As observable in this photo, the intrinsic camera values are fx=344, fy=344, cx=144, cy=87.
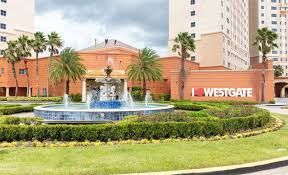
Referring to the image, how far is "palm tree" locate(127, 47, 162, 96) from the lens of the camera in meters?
51.5

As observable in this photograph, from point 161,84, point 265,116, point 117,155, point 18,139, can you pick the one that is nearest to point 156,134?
point 117,155

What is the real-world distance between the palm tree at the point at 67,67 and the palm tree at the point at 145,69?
26.4ft

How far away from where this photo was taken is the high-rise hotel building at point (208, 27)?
62969 mm

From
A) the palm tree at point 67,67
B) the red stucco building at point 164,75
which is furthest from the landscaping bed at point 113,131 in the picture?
the palm tree at point 67,67

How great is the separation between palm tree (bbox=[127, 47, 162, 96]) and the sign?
636 cm

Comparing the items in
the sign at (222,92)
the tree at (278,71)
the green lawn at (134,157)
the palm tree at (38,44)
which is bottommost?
the green lawn at (134,157)

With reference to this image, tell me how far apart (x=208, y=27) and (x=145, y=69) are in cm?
1882

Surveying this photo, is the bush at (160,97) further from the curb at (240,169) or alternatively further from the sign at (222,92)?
the curb at (240,169)

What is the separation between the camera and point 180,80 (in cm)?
5131

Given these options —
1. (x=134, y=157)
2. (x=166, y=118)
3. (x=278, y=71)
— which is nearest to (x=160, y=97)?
(x=166, y=118)

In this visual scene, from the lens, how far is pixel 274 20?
125000mm

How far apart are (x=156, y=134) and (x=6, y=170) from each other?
6758 millimetres

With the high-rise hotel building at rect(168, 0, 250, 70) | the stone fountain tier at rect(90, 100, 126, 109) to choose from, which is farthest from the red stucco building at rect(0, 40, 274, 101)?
the stone fountain tier at rect(90, 100, 126, 109)

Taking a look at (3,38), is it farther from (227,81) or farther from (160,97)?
(227,81)
